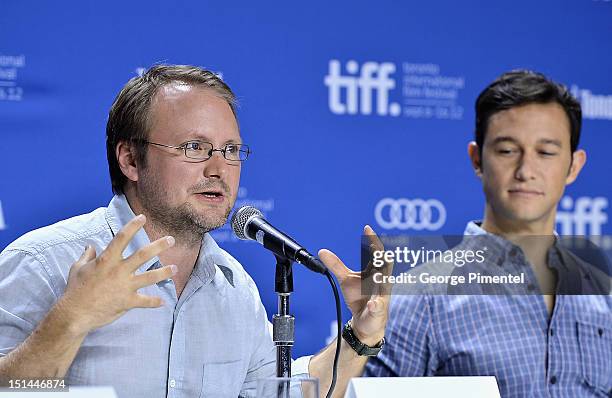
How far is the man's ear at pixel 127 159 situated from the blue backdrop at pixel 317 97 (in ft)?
1.16

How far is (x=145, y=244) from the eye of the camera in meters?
2.29

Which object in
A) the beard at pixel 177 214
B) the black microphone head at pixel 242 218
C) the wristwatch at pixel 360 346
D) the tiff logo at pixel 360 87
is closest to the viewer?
the black microphone head at pixel 242 218

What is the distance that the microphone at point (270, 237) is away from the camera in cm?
170

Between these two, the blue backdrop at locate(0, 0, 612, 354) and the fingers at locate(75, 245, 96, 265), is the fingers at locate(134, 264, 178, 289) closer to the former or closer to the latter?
the fingers at locate(75, 245, 96, 265)

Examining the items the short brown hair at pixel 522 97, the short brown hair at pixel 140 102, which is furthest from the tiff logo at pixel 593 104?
the short brown hair at pixel 140 102

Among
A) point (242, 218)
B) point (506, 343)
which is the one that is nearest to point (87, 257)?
point (242, 218)

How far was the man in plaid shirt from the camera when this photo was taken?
270 cm

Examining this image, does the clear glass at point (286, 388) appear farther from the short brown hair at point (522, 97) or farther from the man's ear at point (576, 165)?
the man's ear at point (576, 165)

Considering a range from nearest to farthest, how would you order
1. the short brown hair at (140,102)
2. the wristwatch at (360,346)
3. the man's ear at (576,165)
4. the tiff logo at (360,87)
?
the wristwatch at (360,346) < the short brown hair at (140,102) < the tiff logo at (360,87) < the man's ear at (576,165)

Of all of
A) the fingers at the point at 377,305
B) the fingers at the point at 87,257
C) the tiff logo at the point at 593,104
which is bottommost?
the fingers at the point at 377,305

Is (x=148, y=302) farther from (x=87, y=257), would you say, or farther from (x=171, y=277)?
(x=171, y=277)

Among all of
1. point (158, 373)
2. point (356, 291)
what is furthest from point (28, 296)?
point (356, 291)

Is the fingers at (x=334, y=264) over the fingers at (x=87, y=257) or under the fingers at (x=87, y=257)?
under

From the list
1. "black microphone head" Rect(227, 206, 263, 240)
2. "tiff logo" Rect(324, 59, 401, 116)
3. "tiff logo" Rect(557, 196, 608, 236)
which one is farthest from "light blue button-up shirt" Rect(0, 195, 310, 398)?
"tiff logo" Rect(557, 196, 608, 236)
